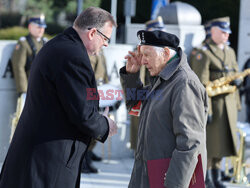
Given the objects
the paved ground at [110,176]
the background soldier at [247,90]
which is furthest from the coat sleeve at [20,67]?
the background soldier at [247,90]

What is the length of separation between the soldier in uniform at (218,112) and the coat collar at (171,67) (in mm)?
3032

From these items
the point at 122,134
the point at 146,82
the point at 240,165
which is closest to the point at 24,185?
the point at 146,82

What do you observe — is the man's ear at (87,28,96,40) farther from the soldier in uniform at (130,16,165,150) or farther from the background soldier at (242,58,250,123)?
the background soldier at (242,58,250,123)

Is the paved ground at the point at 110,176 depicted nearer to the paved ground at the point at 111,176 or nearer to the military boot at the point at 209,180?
the paved ground at the point at 111,176

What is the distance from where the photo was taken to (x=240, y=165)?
642 cm

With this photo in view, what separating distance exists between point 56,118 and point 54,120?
16 millimetres

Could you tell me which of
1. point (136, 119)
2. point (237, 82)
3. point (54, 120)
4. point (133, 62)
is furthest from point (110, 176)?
point (54, 120)

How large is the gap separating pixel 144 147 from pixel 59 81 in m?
0.62

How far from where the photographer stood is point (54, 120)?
294 cm

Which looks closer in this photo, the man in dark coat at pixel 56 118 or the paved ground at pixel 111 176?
the man in dark coat at pixel 56 118

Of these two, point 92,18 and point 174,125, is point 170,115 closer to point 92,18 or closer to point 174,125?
point 174,125

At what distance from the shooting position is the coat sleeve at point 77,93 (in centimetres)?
288

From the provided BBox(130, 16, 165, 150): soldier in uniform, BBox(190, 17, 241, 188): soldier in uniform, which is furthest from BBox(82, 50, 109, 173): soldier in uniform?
BBox(190, 17, 241, 188): soldier in uniform

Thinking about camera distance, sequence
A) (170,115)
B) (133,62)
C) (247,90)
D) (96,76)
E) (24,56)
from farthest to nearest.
→ (247,90), (96,76), (24,56), (133,62), (170,115)
